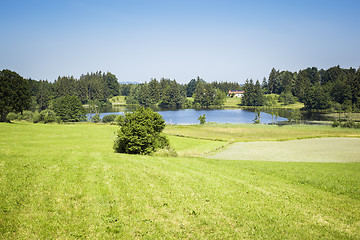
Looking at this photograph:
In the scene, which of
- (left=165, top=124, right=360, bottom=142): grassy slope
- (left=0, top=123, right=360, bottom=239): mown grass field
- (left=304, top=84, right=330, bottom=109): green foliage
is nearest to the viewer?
(left=0, top=123, right=360, bottom=239): mown grass field

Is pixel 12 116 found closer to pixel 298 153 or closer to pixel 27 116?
pixel 27 116

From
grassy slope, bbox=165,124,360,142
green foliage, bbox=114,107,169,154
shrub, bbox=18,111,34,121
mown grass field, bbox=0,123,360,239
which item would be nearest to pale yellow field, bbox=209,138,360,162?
green foliage, bbox=114,107,169,154

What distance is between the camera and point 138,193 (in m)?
15.2

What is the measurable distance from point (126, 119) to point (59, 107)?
106 m

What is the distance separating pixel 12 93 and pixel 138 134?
176ft

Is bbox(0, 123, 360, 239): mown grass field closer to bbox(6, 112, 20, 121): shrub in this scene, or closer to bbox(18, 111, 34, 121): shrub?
bbox(6, 112, 20, 121): shrub

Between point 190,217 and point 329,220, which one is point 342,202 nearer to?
point 329,220

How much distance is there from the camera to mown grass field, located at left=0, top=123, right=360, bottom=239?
11.3m

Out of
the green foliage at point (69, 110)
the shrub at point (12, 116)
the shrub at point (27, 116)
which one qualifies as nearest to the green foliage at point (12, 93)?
the shrub at point (12, 116)

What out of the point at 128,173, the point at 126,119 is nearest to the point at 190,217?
the point at 128,173

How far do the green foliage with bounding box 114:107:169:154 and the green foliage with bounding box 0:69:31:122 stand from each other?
48.3 metres

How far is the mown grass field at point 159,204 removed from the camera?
37.2ft

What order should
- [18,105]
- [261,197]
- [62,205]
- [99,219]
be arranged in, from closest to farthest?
[99,219], [62,205], [261,197], [18,105]

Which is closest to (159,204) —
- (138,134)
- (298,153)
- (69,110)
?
(138,134)
